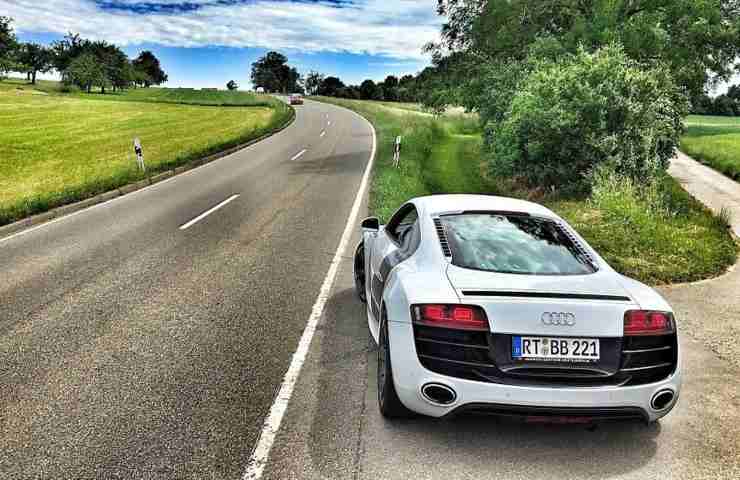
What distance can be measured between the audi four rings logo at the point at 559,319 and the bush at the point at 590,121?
31.3 ft

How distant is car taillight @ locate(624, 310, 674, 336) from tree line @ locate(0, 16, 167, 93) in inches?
3638

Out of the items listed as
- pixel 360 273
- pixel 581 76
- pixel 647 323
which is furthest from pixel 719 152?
pixel 647 323

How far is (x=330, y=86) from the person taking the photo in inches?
6324

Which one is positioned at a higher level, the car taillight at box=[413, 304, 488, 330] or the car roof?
the car roof

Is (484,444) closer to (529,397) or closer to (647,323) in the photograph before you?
(529,397)

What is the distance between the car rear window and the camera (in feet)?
13.0

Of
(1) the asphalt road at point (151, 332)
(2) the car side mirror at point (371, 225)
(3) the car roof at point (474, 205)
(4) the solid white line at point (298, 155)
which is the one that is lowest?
(1) the asphalt road at point (151, 332)

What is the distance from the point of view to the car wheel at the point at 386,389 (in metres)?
3.72

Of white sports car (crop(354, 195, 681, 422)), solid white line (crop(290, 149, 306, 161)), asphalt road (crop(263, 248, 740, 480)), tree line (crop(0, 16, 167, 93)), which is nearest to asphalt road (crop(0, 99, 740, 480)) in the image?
asphalt road (crop(263, 248, 740, 480))

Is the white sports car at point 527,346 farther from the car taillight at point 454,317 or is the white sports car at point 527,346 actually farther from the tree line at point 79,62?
the tree line at point 79,62

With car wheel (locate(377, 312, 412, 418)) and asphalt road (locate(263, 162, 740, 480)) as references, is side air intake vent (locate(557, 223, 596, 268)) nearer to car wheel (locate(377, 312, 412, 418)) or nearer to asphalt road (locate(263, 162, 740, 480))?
asphalt road (locate(263, 162, 740, 480))

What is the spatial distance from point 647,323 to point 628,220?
6.99 m

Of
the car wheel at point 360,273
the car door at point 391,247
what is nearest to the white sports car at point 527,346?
the car door at point 391,247

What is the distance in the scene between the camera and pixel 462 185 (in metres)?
17.2
